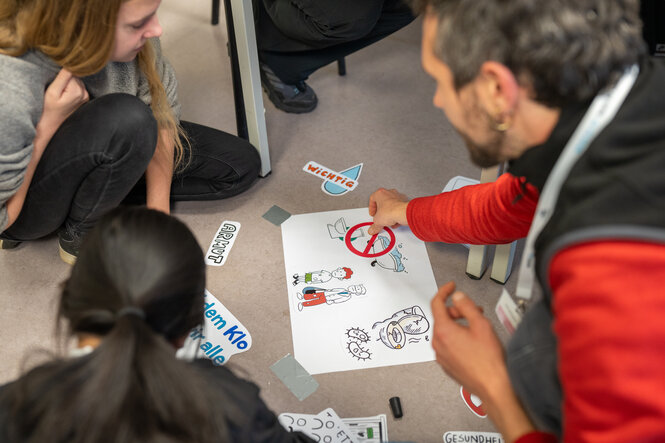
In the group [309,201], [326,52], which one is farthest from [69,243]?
[326,52]

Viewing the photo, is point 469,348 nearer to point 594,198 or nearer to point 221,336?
point 594,198

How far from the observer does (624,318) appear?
0.63 meters

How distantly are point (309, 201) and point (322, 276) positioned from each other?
11.3 inches

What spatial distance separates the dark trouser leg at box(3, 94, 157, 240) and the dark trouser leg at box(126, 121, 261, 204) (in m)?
0.23

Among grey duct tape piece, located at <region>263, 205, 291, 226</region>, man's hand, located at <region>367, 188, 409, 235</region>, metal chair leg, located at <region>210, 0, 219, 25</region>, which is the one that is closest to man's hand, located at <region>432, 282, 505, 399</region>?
man's hand, located at <region>367, 188, 409, 235</region>

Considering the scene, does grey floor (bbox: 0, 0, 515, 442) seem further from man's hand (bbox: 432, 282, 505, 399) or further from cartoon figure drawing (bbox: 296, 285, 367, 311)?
man's hand (bbox: 432, 282, 505, 399)

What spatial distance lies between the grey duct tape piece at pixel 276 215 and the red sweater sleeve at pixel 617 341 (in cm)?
100

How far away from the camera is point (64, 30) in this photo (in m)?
1.05

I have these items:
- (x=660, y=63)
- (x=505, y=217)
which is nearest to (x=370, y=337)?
(x=505, y=217)

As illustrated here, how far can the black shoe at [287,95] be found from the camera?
192 centimetres

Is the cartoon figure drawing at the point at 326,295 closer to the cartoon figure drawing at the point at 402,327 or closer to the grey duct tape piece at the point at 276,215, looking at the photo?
the cartoon figure drawing at the point at 402,327

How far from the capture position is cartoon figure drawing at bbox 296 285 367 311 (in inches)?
54.3

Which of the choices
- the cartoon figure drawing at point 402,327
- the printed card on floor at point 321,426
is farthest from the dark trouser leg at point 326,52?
the printed card on floor at point 321,426

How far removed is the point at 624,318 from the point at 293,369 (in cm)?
79
